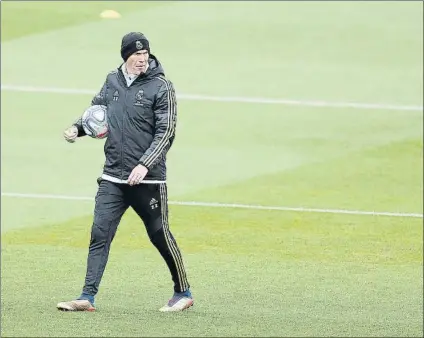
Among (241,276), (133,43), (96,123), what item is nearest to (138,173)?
(96,123)

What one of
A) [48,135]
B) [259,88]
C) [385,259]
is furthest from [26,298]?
[259,88]

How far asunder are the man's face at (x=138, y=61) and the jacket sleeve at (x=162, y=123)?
0.22m

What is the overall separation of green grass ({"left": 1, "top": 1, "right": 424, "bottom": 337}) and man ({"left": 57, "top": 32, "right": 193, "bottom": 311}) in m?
0.61

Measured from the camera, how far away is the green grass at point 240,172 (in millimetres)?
11969

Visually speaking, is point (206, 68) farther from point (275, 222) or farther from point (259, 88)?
point (275, 222)

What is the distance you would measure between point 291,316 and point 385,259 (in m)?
3.16

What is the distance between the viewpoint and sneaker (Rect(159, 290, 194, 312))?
1162 cm

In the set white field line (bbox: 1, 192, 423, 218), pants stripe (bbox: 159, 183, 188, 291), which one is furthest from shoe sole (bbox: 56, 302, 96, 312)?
white field line (bbox: 1, 192, 423, 218)

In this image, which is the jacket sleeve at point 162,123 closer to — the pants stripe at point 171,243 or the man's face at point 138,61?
the man's face at point 138,61

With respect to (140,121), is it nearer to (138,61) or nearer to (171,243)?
(138,61)

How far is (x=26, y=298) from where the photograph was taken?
12055 millimetres

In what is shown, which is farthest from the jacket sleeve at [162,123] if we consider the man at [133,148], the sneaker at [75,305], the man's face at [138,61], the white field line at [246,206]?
the white field line at [246,206]

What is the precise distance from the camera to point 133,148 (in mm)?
11328

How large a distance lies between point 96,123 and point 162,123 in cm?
54
